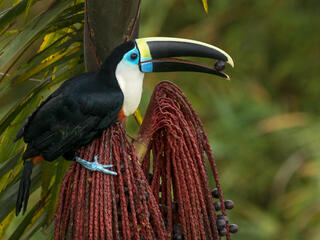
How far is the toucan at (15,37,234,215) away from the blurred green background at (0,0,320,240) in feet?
7.54

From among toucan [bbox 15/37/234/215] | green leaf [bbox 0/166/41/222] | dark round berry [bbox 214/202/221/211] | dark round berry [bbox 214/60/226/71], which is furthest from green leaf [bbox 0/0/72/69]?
dark round berry [bbox 214/202/221/211]

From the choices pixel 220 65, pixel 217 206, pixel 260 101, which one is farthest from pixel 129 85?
pixel 260 101

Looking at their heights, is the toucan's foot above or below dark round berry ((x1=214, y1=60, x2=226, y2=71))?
below

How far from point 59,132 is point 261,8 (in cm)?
404

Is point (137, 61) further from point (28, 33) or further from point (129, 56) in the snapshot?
point (28, 33)

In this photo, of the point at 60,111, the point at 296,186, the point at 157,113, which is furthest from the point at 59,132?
the point at 296,186

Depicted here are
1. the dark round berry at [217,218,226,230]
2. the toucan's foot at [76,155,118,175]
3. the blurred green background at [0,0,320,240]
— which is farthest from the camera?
the blurred green background at [0,0,320,240]

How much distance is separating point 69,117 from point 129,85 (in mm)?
134

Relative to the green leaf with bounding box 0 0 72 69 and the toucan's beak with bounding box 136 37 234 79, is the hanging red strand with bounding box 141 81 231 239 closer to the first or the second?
the toucan's beak with bounding box 136 37 234 79

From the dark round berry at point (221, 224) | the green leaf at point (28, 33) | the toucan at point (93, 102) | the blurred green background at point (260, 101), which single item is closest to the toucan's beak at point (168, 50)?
the toucan at point (93, 102)

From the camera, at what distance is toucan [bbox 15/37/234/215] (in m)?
1.18

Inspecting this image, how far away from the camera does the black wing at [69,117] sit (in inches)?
46.6

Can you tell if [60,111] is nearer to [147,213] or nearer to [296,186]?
[147,213]

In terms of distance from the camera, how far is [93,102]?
1.21 meters
